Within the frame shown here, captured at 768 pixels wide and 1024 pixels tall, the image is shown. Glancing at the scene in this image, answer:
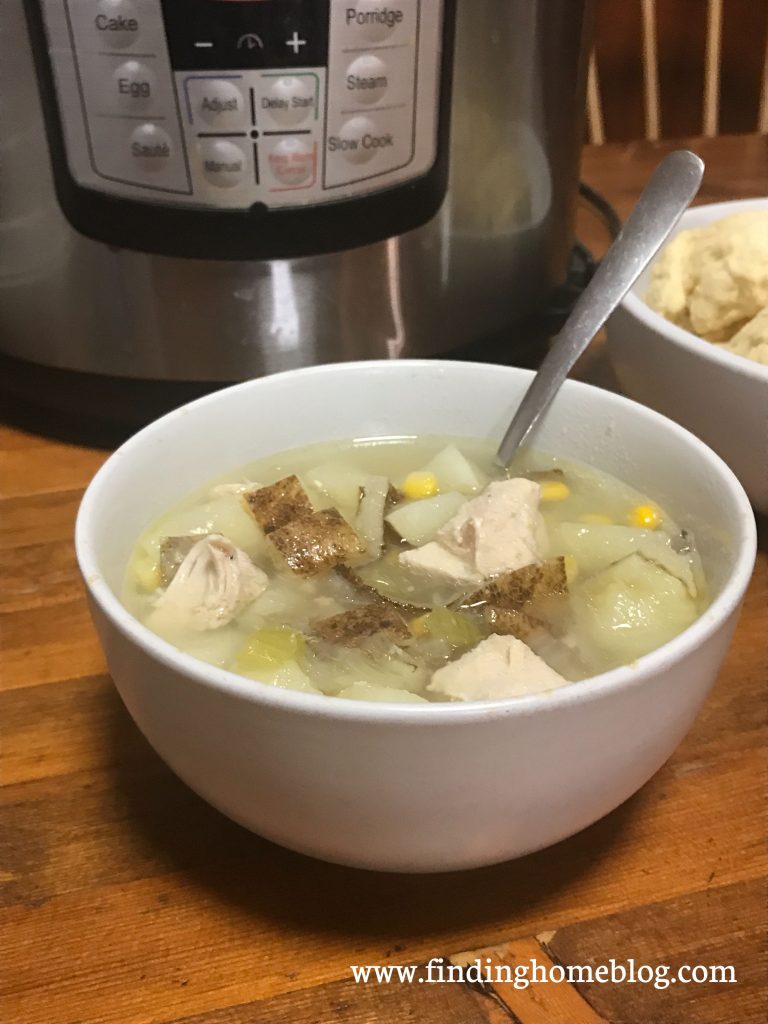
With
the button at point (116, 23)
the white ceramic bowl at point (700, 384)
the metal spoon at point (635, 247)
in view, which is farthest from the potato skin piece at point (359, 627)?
the button at point (116, 23)

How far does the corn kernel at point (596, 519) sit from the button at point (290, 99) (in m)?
0.39

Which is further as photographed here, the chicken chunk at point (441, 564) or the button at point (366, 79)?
the button at point (366, 79)

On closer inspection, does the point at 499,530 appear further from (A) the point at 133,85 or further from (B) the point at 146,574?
(A) the point at 133,85

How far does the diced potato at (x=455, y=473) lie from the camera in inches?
30.3

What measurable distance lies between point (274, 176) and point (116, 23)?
16cm

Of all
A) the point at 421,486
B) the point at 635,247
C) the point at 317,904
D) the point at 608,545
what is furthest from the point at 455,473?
the point at 317,904

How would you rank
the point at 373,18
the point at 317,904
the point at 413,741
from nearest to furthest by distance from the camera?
the point at 413,741 < the point at 317,904 < the point at 373,18

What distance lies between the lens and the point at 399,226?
88 centimetres

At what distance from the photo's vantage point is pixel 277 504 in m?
0.71

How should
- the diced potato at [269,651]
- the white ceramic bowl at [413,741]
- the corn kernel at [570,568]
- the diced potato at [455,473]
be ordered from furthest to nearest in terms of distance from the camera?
the diced potato at [455,473] → the corn kernel at [570,568] → the diced potato at [269,651] → the white ceramic bowl at [413,741]

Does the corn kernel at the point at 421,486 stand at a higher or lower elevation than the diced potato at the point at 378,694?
lower

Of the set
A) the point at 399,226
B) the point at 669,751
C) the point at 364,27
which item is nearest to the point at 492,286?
the point at 399,226

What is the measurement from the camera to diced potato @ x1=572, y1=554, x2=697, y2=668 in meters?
0.59

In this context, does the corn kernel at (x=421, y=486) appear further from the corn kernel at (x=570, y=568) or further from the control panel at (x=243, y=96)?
the control panel at (x=243, y=96)
